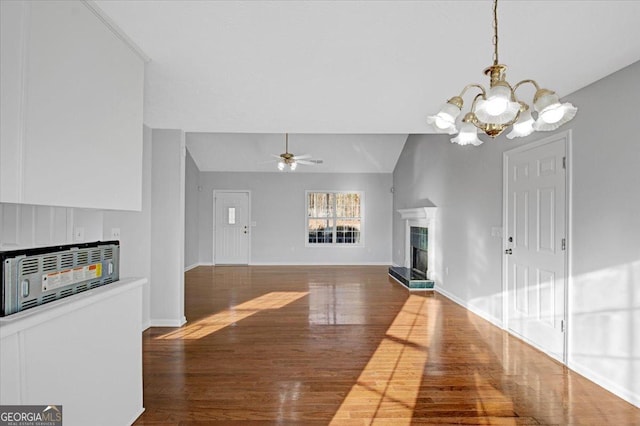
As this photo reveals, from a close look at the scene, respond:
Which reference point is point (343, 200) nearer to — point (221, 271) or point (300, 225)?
point (300, 225)

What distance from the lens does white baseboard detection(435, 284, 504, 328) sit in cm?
413

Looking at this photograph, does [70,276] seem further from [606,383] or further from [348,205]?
[348,205]

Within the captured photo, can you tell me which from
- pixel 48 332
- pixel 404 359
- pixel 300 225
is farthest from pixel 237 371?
pixel 300 225

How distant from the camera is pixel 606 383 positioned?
8.61 ft

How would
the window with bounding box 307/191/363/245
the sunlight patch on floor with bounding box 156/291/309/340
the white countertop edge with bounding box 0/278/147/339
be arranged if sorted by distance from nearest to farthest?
the white countertop edge with bounding box 0/278/147/339
the sunlight patch on floor with bounding box 156/291/309/340
the window with bounding box 307/191/363/245

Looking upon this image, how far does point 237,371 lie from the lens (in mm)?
2930

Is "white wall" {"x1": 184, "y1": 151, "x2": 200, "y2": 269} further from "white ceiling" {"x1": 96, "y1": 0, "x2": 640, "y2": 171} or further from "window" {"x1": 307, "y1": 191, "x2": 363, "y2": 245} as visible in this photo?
"white ceiling" {"x1": 96, "y1": 0, "x2": 640, "y2": 171}

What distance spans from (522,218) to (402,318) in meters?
1.86

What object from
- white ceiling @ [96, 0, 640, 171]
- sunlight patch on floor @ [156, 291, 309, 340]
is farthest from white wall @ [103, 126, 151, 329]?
white ceiling @ [96, 0, 640, 171]

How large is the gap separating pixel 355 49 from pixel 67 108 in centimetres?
169

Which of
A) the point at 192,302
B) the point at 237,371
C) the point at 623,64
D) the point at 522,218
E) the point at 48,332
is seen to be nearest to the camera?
the point at 48,332

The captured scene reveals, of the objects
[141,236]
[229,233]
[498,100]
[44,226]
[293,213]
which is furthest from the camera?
[293,213]

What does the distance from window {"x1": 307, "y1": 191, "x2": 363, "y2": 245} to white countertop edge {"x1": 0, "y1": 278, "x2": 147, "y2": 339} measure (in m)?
7.27

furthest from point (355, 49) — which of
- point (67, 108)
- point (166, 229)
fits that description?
point (166, 229)
